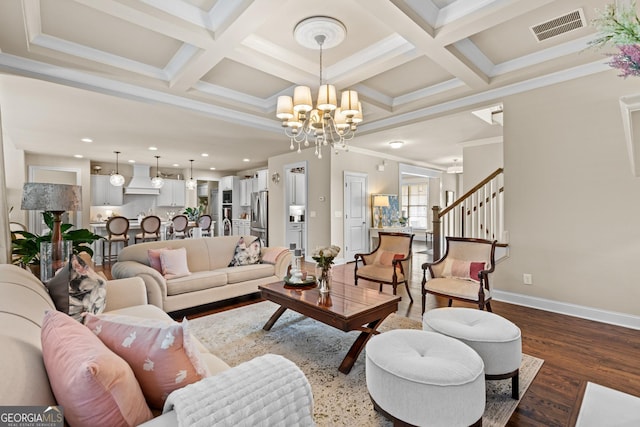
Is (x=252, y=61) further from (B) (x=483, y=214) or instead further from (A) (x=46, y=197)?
(B) (x=483, y=214)

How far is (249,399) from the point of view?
0.91 m

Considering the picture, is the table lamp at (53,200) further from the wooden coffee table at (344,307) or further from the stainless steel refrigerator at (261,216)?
the stainless steel refrigerator at (261,216)

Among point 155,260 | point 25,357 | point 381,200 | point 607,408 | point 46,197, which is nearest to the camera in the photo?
point 25,357

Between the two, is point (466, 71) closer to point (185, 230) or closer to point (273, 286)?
point (273, 286)

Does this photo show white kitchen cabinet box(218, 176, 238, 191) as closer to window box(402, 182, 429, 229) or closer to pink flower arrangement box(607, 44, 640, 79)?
window box(402, 182, 429, 229)

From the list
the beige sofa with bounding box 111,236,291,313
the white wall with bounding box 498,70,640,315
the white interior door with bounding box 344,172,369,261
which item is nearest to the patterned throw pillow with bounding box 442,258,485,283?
the white wall with bounding box 498,70,640,315

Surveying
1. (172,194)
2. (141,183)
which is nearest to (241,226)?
(172,194)

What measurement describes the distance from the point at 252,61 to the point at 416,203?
8.96 metres

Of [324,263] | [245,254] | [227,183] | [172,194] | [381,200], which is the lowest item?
[245,254]

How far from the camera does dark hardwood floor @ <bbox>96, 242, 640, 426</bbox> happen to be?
1.81 metres

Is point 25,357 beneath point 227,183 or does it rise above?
beneath

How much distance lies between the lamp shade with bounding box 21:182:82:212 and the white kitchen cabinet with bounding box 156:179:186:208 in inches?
289

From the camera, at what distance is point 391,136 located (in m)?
5.72

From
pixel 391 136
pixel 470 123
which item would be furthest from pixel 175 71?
pixel 470 123
